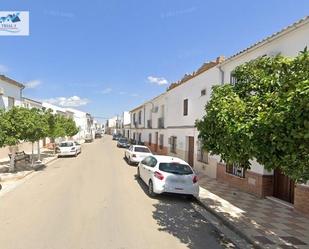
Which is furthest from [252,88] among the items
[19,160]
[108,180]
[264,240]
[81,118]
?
[81,118]

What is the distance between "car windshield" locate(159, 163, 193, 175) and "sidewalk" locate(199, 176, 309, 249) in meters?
1.14

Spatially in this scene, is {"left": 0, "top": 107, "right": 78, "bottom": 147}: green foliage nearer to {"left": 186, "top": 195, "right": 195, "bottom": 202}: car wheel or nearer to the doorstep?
{"left": 186, "top": 195, "right": 195, "bottom": 202}: car wheel

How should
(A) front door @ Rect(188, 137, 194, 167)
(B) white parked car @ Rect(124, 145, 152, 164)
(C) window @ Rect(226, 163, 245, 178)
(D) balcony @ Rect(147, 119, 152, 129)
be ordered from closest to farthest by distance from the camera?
(C) window @ Rect(226, 163, 245, 178)
(A) front door @ Rect(188, 137, 194, 167)
(B) white parked car @ Rect(124, 145, 152, 164)
(D) balcony @ Rect(147, 119, 152, 129)

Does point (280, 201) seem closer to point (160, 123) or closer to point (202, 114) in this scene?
point (202, 114)

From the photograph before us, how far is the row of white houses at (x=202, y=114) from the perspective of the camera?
9750 millimetres

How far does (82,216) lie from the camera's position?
8.08m

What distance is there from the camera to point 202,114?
17.1 meters

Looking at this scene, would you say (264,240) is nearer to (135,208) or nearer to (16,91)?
(135,208)

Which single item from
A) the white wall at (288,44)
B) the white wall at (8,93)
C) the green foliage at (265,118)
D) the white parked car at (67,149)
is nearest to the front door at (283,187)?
the white wall at (288,44)

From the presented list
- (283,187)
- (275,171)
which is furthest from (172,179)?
(283,187)

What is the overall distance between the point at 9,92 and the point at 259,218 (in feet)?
68.4

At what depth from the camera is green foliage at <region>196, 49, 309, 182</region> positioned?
4.38 metres

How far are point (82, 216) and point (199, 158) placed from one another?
10933mm

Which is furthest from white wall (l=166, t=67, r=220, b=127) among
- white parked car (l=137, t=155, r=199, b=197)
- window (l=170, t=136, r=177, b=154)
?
white parked car (l=137, t=155, r=199, b=197)
